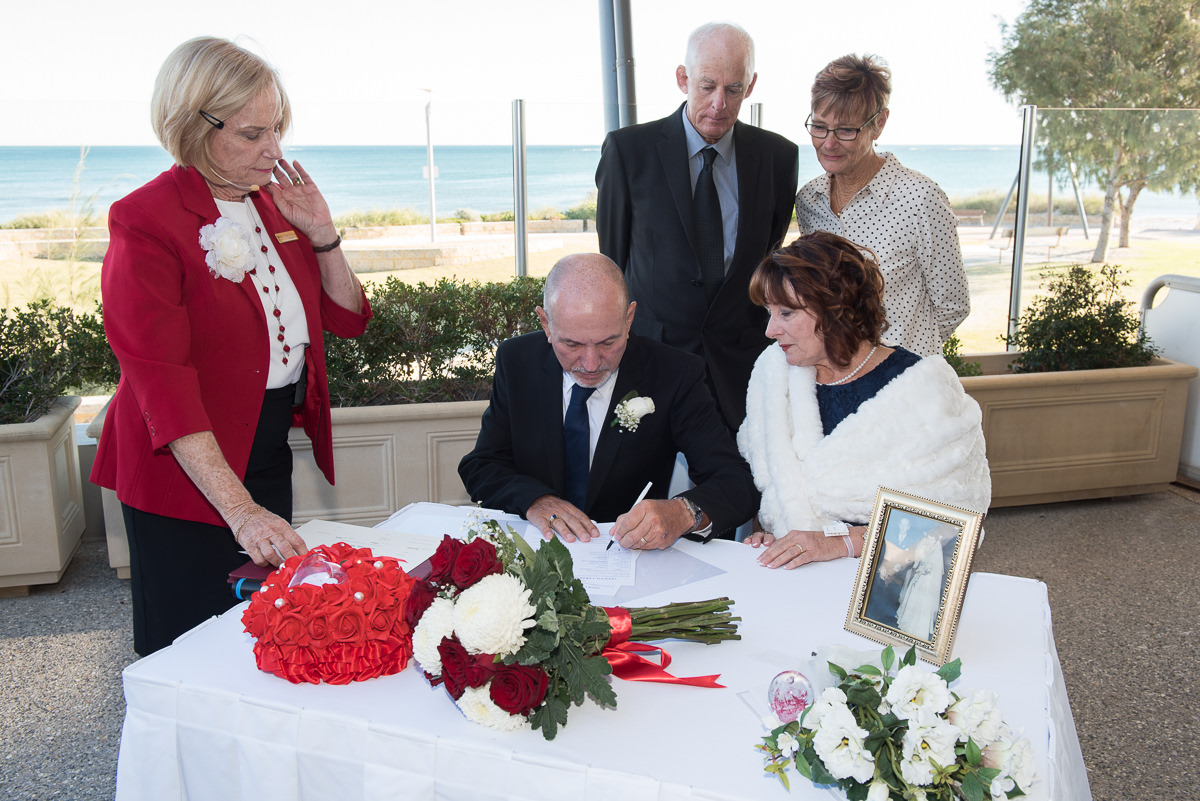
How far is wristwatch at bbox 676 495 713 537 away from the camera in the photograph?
2156 millimetres

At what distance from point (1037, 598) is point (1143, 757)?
4.77ft

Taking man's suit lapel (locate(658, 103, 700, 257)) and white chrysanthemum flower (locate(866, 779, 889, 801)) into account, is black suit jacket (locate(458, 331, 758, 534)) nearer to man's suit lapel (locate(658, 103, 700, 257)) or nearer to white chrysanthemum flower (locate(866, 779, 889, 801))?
man's suit lapel (locate(658, 103, 700, 257))

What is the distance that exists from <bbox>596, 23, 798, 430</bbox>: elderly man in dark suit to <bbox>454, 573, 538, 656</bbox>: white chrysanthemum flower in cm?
195

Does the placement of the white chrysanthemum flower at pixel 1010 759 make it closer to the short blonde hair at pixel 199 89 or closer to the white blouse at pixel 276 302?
the white blouse at pixel 276 302

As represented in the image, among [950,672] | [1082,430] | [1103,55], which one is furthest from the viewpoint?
[1103,55]

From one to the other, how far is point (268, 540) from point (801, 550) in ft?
3.74

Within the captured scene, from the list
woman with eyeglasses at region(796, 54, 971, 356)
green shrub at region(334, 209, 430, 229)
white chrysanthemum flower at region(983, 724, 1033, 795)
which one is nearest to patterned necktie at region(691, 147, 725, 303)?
woman with eyeglasses at region(796, 54, 971, 356)

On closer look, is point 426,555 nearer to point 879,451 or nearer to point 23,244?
point 879,451

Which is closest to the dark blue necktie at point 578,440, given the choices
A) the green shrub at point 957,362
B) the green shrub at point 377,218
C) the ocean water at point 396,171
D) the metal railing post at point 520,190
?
the ocean water at point 396,171

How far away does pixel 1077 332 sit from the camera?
16.8 feet

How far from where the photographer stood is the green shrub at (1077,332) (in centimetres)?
512

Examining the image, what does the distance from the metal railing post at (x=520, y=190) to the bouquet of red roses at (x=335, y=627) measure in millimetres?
4294

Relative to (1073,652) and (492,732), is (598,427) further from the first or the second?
(1073,652)

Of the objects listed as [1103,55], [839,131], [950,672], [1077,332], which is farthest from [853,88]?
[1103,55]
